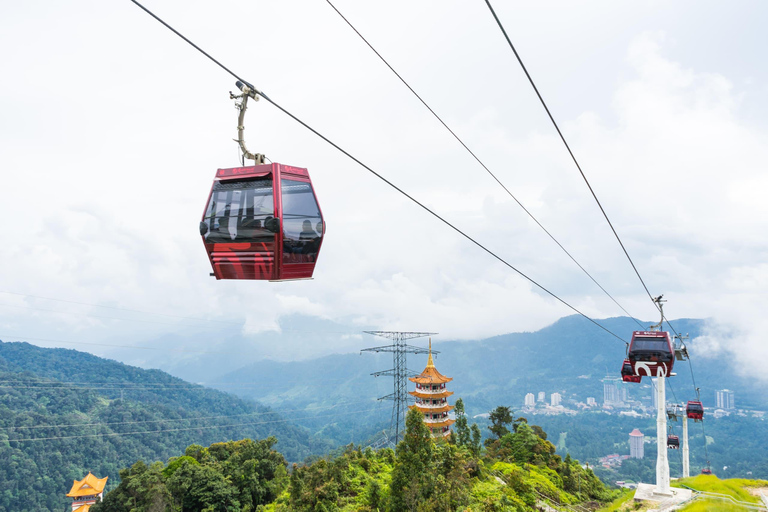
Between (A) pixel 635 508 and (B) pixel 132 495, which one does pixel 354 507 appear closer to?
(A) pixel 635 508

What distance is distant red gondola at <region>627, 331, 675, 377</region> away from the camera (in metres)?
16.5

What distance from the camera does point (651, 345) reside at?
16.8m

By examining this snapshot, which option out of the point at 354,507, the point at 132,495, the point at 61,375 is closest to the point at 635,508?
the point at 354,507

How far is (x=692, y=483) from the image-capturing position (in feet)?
59.0

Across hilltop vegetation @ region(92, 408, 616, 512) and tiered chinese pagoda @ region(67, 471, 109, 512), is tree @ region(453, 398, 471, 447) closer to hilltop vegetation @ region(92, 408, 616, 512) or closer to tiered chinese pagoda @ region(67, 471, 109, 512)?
hilltop vegetation @ region(92, 408, 616, 512)

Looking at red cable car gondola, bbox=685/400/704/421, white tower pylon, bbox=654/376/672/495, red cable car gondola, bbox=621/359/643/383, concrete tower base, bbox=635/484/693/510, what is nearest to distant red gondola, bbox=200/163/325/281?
red cable car gondola, bbox=621/359/643/383

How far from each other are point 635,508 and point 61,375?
192m

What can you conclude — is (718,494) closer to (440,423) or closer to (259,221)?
(259,221)

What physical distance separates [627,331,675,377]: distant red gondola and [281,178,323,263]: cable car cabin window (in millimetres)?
14518

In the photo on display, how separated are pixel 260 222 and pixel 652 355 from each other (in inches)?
632

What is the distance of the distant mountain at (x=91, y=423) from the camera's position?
267 feet

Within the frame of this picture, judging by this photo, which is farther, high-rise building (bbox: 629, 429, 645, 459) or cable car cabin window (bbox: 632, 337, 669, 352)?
high-rise building (bbox: 629, 429, 645, 459)

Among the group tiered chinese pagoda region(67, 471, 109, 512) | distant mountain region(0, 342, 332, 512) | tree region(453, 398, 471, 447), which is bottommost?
distant mountain region(0, 342, 332, 512)

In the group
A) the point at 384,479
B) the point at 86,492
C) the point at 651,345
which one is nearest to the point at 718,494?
the point at 651,345
